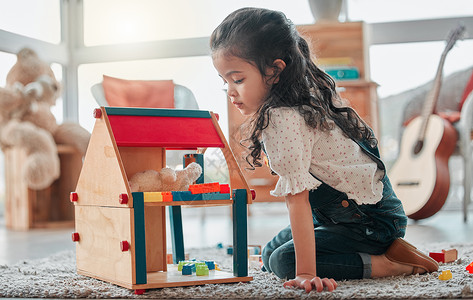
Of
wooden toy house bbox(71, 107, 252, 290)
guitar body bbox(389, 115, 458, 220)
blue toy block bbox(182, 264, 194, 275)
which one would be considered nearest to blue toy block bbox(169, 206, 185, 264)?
wooden toy house bbox(71, 107, 252, 290)

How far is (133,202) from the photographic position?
950mm

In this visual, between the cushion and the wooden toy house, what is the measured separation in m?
0.61

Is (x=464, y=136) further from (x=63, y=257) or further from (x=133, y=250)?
(x=133, y=250)

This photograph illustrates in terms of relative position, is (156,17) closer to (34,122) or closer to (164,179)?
(34,122)

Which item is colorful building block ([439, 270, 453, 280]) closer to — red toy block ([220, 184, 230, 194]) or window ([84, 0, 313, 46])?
red toy block ([220, 184, 230, 194])

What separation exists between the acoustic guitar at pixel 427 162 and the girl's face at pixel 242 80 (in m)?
1.54

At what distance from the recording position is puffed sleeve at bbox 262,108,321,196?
3.22 feet

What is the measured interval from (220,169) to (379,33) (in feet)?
6.92

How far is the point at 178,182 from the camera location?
1132mm

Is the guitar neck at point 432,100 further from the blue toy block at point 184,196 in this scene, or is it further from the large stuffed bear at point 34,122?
the blue toy block at point 184,196

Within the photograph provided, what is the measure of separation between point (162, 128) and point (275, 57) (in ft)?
0.82

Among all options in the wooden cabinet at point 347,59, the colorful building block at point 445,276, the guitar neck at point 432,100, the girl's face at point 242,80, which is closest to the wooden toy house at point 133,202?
the girl's face at point 242,80

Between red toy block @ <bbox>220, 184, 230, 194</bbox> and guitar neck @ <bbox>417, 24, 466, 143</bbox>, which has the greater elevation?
guitar neck @ <bbox>417, 24, 466, 143</bbox>

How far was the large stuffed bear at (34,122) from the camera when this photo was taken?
2.60m
